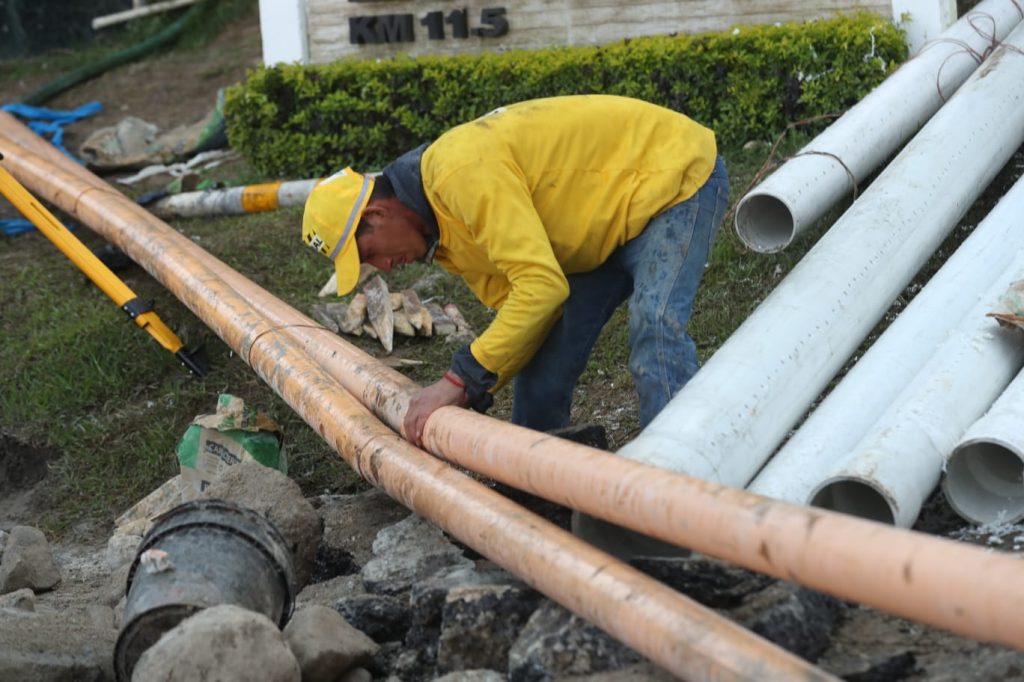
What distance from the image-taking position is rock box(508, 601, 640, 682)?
3.42 metres

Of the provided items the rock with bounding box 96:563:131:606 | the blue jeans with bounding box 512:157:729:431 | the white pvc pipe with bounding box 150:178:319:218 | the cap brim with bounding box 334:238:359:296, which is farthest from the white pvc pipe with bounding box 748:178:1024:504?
the white pvc pipe with bounding box 150:178:319:218

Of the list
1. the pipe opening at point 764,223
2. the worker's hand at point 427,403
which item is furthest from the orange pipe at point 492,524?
the pipe opening at point 764,223

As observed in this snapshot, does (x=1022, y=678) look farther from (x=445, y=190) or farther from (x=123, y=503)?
(x=123, y=503)

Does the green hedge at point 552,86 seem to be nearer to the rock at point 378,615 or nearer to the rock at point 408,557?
the rock at point 408,557

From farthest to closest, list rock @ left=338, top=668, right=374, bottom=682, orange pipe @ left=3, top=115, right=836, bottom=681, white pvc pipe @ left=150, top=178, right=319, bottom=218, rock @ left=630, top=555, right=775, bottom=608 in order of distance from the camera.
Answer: white pvc pipe @ left=150, top=178, right=319, bottom=218 < rock @ left=338, top=668, right=374, bottom=682 < rock @ left=630, top=555, right=775, bottom=608 < orange pipe @ left=3, top=115, right=836, bottom=681

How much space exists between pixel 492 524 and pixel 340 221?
1.15m

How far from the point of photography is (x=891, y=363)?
4.54 m

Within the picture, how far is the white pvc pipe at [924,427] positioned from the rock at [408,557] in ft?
3.88

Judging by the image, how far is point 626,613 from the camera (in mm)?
3154

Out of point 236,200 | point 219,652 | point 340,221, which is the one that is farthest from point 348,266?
point 236,200

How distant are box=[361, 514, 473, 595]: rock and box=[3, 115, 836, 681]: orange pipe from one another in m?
0.15

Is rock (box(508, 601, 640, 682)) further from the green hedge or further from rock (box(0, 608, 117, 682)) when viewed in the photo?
the green hedge

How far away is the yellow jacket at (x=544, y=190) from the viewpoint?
4.12m

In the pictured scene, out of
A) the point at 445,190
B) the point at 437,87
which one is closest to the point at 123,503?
the point at 445,190
